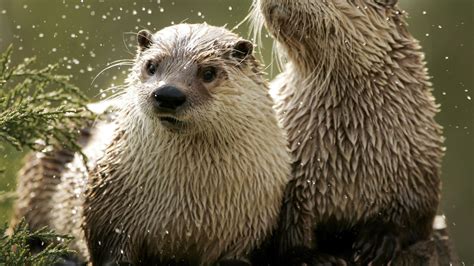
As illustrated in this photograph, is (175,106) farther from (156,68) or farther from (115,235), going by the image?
(115,235)

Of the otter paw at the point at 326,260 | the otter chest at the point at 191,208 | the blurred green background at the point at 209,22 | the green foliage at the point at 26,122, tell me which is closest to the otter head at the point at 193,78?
the otter chest at the point at 191,208

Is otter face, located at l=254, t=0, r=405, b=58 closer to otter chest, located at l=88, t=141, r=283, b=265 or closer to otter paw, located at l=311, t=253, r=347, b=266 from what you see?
otter chest, located at l=88, t=141, r=283, b=265

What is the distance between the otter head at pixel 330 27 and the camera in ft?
15.7

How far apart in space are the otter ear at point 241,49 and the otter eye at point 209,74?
131mm

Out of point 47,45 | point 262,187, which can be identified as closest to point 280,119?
point 262,187

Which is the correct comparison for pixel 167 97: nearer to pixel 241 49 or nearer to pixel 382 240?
pixel 241 49

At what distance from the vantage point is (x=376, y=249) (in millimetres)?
4820

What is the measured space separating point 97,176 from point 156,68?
0.55 meters

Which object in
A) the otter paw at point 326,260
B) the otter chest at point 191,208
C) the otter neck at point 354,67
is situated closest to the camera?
the otter chest at point 191,208

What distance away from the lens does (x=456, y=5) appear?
43.5 feet

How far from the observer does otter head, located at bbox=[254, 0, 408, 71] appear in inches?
188

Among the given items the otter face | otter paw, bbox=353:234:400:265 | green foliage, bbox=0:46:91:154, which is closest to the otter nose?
green foliage, bbox=0:46:91:154

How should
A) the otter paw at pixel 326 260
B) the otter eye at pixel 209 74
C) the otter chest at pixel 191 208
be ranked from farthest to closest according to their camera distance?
1. the otter paw at pixel 326 260
2. the otter chest at pixel 191 208
3. the otter eye at pixel 209 74

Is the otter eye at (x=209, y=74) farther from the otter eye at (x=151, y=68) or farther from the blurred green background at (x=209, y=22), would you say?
the blurred green background at (x=209, y=22)
